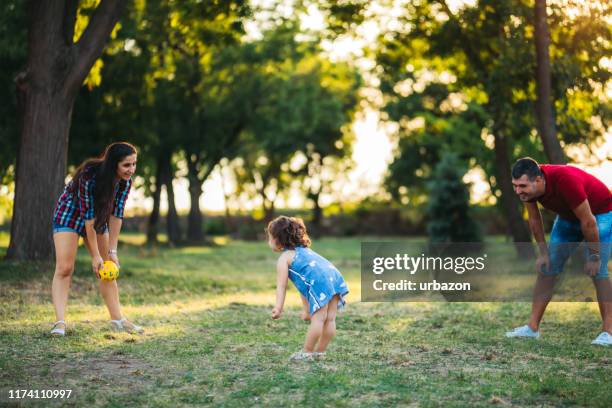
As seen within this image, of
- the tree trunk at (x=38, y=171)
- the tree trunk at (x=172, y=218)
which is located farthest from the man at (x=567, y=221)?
the tree trunk at (x=172, y=218)

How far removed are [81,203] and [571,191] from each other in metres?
4.97

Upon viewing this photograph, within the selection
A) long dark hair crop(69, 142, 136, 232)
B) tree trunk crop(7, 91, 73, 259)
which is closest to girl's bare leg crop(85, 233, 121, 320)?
long dark hair crop(69, 142, 136, 232)

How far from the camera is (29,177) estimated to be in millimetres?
14273

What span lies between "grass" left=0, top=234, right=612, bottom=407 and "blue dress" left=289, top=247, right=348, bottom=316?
58 cm

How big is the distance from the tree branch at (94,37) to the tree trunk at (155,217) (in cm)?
2033

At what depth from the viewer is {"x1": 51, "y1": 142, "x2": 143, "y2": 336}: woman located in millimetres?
8203

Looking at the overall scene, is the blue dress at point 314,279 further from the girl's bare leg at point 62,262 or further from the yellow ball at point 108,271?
the girl's bare leg at point 62,262

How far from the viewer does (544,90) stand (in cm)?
1600

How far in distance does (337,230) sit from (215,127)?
21.7 meters

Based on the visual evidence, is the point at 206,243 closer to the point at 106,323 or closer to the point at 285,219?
the point at 106,323

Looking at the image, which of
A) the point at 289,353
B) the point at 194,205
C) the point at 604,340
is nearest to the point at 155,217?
the point at 194,205

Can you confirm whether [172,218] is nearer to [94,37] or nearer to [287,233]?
[94,37]

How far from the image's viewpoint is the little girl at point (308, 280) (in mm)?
7129

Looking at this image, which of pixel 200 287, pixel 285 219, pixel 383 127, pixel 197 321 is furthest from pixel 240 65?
pixel 285 219
